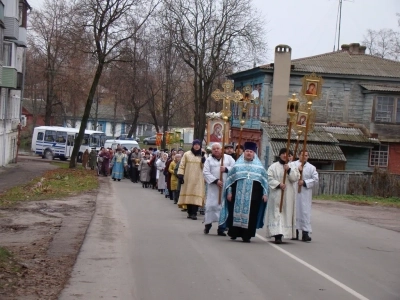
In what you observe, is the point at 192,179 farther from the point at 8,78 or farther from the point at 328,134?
the point at 8,78

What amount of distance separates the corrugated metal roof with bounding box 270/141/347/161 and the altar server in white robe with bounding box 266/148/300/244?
25.7 meters

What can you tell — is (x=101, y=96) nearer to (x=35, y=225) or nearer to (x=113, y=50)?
(x=113, y=50)

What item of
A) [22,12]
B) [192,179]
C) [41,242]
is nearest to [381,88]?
[22,12]

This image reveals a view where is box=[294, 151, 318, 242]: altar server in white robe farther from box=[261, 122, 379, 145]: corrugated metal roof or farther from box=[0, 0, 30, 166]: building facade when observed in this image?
box=[0, 0, 30, 166]: building facade

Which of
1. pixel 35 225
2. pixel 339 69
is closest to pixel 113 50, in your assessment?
pixel 339 69

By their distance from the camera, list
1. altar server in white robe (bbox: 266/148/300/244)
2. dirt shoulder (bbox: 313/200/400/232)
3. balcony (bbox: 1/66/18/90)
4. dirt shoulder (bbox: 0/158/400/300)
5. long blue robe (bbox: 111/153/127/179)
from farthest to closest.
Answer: balcony (bbox: 1/66/18/90)
long blue robe (bbox: 111/153/127/179)
dirt shoulder (bbox: 313/200/400/232)
altar server in white robe (bbox: 266/148/300/244)
dirt shoulder (bbox: 0/158/400/300)

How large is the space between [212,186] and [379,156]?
2991cm

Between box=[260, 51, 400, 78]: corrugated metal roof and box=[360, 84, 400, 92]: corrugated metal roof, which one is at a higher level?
box=[260, 51, 400, 78]: corrugated metal roof

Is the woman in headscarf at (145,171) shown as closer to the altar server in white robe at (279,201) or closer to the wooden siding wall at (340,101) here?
the wooden siding wall at (340,101)

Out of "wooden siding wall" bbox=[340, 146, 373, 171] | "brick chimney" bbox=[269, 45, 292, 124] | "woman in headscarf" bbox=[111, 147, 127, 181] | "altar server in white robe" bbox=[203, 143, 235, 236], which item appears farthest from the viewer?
"brick chimney" bbox=[269, 45, 292, 124]

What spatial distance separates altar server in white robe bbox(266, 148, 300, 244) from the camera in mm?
14070

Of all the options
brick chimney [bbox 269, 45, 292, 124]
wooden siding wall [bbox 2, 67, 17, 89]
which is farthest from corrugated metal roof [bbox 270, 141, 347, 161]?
wooden siding wall [bbox 2, 67, 17, 89]

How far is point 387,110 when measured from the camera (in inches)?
1719

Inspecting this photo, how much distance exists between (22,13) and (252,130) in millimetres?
19029
